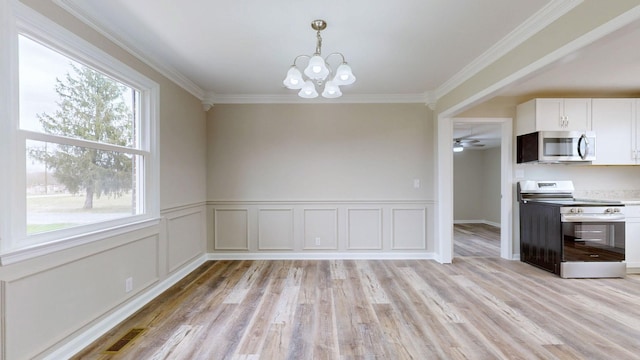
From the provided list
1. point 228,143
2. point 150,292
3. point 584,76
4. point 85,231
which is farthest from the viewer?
point 228,143

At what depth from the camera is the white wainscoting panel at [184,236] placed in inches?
132

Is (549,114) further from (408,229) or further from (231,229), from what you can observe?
(231,229)

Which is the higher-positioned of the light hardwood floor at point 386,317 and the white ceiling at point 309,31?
the white ceiling at point 309,31

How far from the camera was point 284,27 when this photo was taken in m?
2.37

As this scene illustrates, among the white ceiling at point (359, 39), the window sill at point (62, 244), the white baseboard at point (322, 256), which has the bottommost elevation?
the white baseboard at point (322, 256)

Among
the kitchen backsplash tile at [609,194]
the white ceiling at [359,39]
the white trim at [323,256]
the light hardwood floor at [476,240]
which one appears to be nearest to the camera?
the white ceiling at [359,39]

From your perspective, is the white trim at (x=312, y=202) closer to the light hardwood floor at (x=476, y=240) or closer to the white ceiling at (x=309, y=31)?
the light hardwood floor at (x=476, y=240)

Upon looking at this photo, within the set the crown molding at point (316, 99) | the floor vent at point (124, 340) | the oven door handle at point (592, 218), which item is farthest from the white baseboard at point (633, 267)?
the floor vent at point (124, 340)

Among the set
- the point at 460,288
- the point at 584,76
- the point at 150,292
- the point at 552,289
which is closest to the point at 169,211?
the point at 150,292

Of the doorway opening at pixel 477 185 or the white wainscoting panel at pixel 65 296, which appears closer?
the white wainscoting panel at pixel 65 296

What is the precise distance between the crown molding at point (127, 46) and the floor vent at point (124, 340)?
7.91ft

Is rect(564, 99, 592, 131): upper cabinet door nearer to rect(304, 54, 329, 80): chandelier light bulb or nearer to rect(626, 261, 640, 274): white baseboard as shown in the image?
rect(626, 261, 640, 274): white baseboard

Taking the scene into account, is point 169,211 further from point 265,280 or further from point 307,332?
point 307,332

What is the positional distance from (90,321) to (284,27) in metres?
2.77
